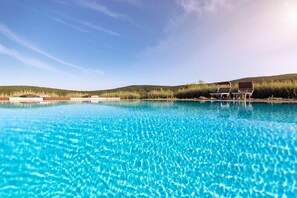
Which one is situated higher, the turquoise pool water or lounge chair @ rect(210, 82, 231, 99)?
lounge chair @ rect(210, 82, 231, 99)

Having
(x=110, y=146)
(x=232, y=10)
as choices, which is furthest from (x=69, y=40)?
(x=110, y=146)

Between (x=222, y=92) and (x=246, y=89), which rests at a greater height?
→ (x=246, y=89)

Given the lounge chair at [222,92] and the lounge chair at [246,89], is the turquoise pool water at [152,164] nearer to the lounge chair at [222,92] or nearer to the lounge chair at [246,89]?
the lounge chair at [246,89]

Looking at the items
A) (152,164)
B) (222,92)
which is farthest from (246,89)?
(152,164)

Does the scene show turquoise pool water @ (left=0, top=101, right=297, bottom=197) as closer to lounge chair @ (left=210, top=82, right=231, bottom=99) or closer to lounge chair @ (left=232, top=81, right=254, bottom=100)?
lounge chair @ (left=232, top=81, right=254, bottom=100)

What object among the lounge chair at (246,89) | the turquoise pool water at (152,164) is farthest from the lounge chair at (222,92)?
the turquoise pool water at (152,164)

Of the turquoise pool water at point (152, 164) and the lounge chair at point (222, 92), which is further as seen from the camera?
the lounge chair at point (222, 92)

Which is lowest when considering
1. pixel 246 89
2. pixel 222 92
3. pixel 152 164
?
pixel 152 164

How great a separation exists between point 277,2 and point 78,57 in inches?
763

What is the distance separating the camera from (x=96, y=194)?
7.32 ft

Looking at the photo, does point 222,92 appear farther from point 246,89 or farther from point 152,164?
point 152,164

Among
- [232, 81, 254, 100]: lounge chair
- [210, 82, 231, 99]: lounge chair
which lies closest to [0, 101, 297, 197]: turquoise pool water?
[232, 81, 254, 100]: lounge chair

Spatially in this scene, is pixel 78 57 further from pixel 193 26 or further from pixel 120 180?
pixel 120 180

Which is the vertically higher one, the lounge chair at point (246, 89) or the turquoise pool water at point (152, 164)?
the lounge chair at point (246, 89)
